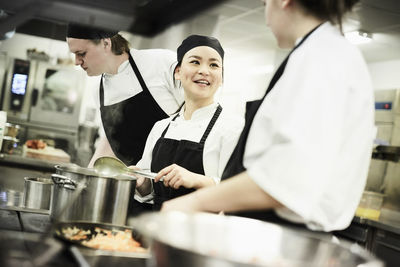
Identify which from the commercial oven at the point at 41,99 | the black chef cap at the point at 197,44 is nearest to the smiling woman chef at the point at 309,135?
the black chef cap at the point at 197,44

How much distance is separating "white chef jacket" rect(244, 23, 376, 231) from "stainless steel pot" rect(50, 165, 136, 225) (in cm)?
A: 58

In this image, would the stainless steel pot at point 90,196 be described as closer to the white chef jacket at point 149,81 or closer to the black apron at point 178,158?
the black apron at point 178,158

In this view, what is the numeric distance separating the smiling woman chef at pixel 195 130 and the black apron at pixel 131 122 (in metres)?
0.06

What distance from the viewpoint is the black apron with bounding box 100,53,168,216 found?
2186 mm

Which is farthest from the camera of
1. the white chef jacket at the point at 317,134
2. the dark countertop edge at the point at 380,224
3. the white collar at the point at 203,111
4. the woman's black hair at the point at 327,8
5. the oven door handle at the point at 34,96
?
the dark countertop edge at the point at 380,224

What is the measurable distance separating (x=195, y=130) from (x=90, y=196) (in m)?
0.70

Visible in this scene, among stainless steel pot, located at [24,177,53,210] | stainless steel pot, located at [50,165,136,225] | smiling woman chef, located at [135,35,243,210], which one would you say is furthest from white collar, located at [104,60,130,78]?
stainless steel pot, located at [50,165,136,225]

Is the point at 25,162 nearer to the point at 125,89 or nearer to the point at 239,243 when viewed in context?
the point at 125,89

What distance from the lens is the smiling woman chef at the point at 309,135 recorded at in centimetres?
85

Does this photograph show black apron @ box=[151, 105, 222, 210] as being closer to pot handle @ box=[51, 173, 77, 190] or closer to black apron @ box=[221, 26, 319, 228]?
pot handle @ box=[51, 173, 77, 190]

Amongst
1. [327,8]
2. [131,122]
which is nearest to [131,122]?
[131,122]

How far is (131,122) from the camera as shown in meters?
2.19

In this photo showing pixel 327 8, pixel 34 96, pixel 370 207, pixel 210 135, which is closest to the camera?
pixel 327 8

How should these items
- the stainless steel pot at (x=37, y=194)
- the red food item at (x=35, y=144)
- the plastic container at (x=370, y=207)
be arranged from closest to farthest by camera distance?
the stainless steel pot at (x=37, y=194) → the red food item at (x=35, y=144) → the plastic container at (x=370, y=207)
